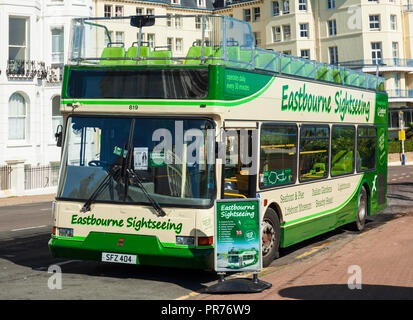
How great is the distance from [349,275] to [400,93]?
205 ft

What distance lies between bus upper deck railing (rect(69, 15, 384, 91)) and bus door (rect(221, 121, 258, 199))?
1004 mm

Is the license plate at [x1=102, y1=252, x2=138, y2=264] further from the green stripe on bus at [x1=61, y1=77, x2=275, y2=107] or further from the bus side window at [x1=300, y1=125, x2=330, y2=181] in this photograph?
the bus side window at [x1=300, y1=125, x2=330, y2=181]

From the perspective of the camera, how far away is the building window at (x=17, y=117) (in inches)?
1404

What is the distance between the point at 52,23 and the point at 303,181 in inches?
1162

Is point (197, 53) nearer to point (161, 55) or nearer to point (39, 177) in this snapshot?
point (161, 55)

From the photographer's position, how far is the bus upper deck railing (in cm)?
979

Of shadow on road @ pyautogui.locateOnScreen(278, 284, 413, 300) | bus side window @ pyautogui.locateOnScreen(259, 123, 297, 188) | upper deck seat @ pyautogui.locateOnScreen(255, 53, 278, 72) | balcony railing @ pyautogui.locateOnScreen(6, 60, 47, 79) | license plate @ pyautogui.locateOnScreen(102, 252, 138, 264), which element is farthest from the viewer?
balcony railing @ pyautogui.locateOnScreen(6, 60, 47, 79)

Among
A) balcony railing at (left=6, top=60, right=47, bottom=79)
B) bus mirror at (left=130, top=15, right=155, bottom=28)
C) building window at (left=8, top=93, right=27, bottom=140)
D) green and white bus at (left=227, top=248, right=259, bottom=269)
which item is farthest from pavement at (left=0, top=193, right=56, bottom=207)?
green and white bus at (left=227, top=248, right=259, bottom=269)

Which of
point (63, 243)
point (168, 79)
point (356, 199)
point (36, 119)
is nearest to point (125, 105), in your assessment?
point (168, 79)

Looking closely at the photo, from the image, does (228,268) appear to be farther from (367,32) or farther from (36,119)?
(367,32)

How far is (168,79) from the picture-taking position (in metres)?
9.70

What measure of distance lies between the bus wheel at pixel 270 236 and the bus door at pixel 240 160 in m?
0.70

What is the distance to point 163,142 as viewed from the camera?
9547 mm

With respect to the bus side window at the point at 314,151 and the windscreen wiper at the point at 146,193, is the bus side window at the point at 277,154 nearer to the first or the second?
the bus side window at the point at 314,151
